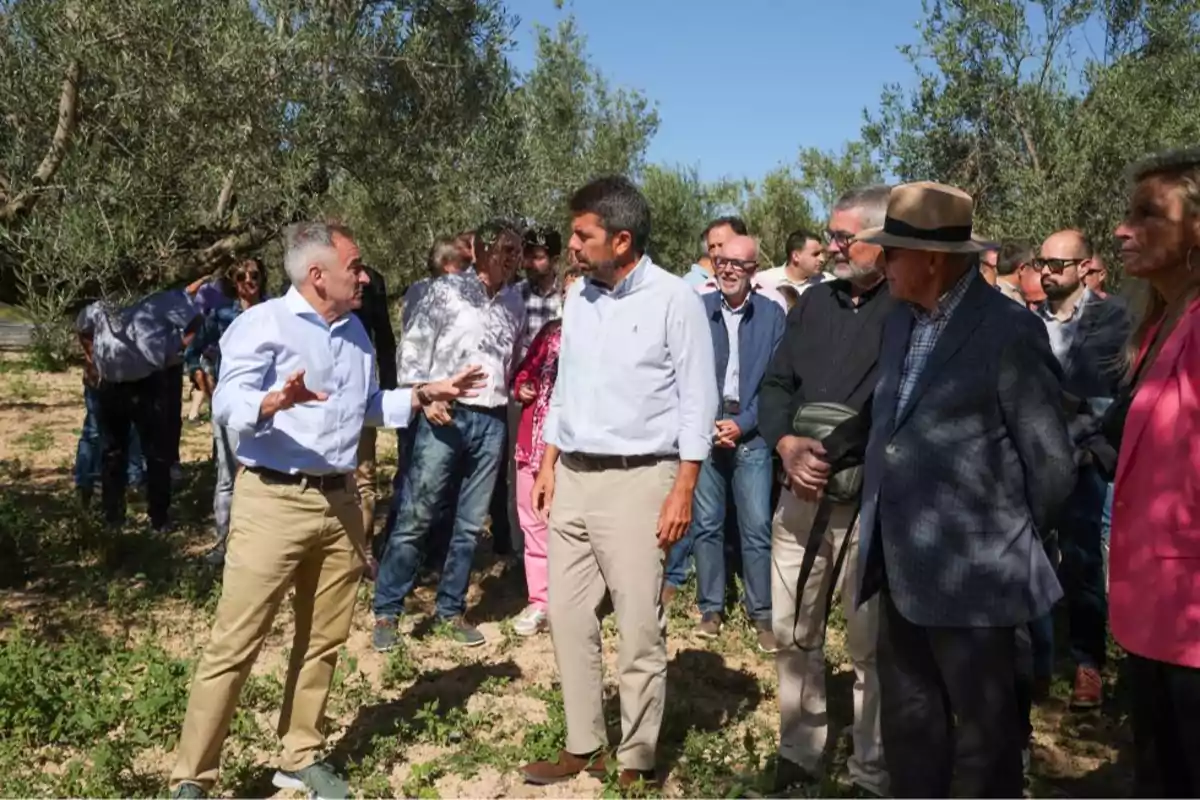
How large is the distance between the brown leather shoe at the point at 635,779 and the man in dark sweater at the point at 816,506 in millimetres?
528

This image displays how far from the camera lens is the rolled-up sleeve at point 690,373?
4.11m

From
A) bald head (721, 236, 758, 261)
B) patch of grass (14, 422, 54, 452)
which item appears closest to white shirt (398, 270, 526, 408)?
bald head (721, 236, 758, 261)

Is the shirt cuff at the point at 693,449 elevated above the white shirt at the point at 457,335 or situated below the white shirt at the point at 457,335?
below

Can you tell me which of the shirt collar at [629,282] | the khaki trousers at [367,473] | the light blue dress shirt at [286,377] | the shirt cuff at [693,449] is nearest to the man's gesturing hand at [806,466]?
the shirt cuff at [693,449]

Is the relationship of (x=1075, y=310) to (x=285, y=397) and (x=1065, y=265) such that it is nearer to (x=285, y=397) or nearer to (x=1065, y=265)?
(x=1065, y=265)

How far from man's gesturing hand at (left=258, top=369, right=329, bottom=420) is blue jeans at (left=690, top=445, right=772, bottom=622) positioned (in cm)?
295

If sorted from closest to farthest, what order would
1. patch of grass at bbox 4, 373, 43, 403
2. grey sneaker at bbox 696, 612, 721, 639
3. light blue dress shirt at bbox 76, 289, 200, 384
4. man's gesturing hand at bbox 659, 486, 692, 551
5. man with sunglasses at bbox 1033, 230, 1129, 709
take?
man's gesturing hand at bbox 659, 486, 692, 551 → man with sunglasses at bbox 1033, 230, 1129, 709 → grey sneaker at bbox 696, 612, 721, 639 → light blue dress shirt at bbox 76, 289, 200, 384 → patch of grass at bbox 4, 373, 43, 403

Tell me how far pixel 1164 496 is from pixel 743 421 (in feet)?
11.0

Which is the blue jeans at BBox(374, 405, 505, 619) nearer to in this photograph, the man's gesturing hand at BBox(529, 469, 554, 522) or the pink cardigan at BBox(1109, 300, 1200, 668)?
the man's gesturing hand at BBox(529, 469, 554, 522)

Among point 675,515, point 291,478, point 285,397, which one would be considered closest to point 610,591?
point 675,515

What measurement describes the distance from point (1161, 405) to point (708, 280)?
16.3 ft

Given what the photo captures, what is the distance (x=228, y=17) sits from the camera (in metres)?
5.06

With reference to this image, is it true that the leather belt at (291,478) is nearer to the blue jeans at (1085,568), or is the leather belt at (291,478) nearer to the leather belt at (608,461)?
the leather belt at (608,461)

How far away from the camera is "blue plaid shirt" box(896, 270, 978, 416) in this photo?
3.27 metres
